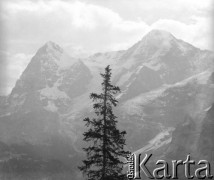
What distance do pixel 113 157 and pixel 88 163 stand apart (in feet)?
8.38

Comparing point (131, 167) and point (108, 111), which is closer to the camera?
point (108, 111)

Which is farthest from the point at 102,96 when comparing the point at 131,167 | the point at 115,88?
the point at 131,167

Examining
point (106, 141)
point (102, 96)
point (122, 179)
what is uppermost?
point (102, 96)

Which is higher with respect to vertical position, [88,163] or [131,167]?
[131,167]

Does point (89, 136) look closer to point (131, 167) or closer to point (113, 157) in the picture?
point (113, 157)

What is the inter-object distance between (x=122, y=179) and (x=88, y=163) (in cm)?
367

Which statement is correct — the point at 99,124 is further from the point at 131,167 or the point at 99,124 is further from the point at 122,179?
the point at 131,167

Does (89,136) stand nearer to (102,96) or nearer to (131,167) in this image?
(102,96)

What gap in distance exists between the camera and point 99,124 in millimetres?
50969

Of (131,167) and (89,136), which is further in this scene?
(131,167)

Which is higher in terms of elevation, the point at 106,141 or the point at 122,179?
the point at 106,141

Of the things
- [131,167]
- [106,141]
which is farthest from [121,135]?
[131,167]

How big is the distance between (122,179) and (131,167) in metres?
13.5

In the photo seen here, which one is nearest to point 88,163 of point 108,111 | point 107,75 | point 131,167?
point 108,111
